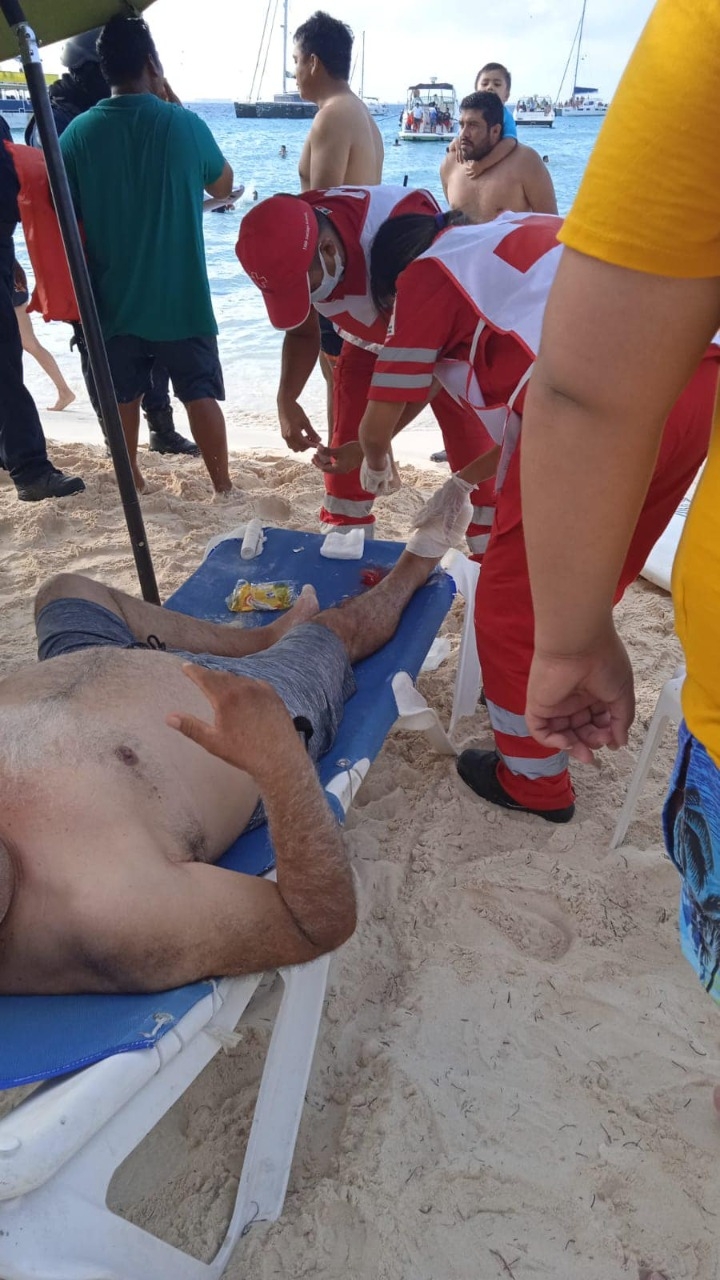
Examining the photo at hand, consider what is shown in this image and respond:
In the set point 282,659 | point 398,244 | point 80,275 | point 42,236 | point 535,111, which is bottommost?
point 535,111

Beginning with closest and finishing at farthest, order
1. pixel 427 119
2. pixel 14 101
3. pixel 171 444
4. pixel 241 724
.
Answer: pixel 241 724 → pixel 171 444 → pixel 14 101 → pixel 427 119

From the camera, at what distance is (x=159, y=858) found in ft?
4.14

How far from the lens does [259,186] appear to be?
18.9 metres

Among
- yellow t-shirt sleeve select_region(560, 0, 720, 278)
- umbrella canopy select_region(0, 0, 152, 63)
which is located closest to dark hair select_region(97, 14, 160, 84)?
umbrella canopy select_region(0, 0, 152, 63)

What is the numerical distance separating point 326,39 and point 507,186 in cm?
108

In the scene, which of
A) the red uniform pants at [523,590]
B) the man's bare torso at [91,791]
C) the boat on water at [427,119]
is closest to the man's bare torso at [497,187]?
the red uniform pants at [523,590]

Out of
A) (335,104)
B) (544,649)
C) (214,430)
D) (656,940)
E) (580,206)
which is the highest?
(580,206)

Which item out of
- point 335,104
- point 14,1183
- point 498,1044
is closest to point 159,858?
point 14,1183

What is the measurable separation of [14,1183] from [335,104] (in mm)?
4070

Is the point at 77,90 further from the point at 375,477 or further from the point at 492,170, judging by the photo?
the point at 375,477

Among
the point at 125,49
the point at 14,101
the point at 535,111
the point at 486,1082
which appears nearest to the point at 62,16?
the point at 125,49

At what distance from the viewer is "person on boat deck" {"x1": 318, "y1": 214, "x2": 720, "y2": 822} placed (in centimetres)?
180

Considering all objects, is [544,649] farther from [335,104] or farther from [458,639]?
[335,104]

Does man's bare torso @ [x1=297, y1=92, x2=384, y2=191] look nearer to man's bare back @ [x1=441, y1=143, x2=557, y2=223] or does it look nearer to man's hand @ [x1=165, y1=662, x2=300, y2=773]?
man's bare back @ [x1=441, y1=143, x2=557, y2=223]
